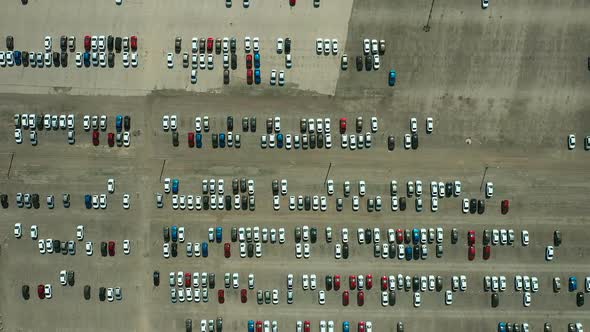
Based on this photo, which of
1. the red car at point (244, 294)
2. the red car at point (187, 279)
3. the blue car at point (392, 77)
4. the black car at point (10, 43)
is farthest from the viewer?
the red car at point (187, 279)

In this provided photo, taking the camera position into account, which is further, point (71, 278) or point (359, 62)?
point (71, 278)

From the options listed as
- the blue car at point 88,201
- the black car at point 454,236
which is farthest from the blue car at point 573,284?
the blue car at point 88,201

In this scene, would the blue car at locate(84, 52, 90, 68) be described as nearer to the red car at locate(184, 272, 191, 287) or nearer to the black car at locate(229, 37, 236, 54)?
the black car at locate(229, 37, 236, 54)

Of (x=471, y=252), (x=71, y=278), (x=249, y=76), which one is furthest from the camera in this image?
(x=71, y=278)

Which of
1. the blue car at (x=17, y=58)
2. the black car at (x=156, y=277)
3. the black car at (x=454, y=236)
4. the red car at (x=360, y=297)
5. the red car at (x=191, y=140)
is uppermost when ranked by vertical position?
the blue car at (x=17, y=58)

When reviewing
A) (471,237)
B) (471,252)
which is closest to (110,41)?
(471,237)

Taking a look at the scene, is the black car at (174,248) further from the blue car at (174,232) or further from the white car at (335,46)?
the white car at (335,46)

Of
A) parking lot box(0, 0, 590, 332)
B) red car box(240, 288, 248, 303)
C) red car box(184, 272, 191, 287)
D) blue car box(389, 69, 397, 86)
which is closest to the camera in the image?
blue car box(389, 69, 397, 86)

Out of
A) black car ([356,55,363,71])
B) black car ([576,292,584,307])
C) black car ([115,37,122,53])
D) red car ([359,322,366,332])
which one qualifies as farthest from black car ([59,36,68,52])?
black car ([576,292,584,307])

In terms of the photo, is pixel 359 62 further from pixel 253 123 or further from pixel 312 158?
pixel 253 123
